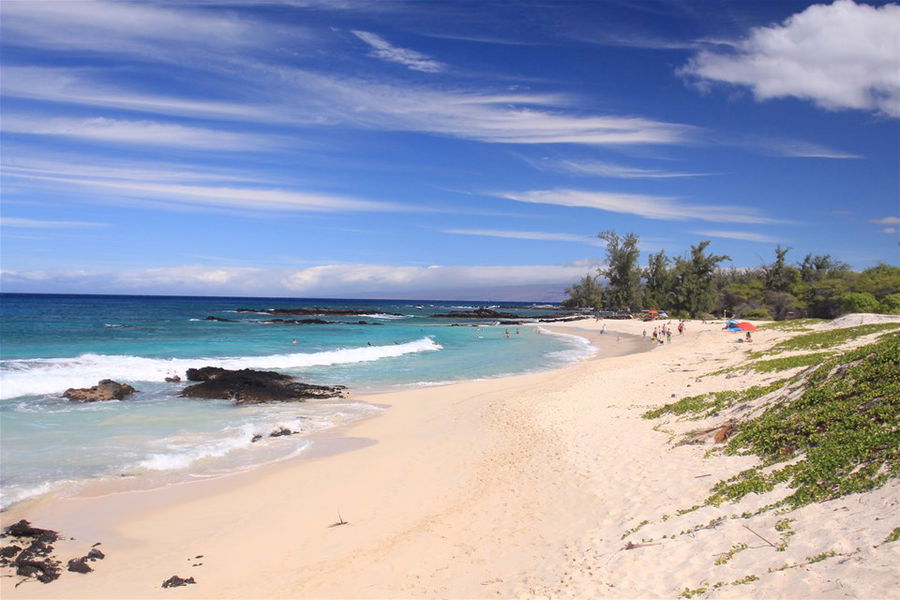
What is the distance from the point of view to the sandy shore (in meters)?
5.42

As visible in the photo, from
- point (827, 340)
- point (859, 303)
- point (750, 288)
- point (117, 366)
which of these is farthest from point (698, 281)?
point (117, 366)

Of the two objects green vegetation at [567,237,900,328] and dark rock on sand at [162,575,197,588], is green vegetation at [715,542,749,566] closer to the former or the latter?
dark rock on sand at [162,575,197,588]

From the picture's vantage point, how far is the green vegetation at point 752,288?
4422cm

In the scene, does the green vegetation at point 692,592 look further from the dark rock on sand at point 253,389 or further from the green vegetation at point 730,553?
the dark rock on sand at point 253,389

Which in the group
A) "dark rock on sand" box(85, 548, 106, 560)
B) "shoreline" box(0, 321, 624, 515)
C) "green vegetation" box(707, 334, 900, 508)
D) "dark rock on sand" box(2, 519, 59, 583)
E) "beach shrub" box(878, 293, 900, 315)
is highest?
"beach shrub" box(878, 293, 900, 315)

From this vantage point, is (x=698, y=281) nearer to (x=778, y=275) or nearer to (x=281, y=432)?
(x=778, y=275)

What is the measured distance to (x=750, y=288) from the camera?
211ft

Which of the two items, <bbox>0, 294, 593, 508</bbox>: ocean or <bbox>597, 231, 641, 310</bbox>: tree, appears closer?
<bbox>0, 294, 593, 508</bbox>: ocean

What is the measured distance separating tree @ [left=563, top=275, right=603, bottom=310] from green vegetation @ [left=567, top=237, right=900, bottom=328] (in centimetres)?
3080

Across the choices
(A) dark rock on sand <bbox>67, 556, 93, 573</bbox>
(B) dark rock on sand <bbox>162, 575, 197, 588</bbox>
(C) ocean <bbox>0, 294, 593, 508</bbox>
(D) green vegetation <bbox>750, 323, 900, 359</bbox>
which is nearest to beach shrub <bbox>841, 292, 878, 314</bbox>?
(C) ocean <bbox>0, 294, 593, 508</bbox>

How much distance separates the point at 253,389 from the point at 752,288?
62023mm

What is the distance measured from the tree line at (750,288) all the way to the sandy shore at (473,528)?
38.4 metres

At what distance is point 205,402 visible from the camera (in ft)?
63.5

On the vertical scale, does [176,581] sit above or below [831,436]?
below
